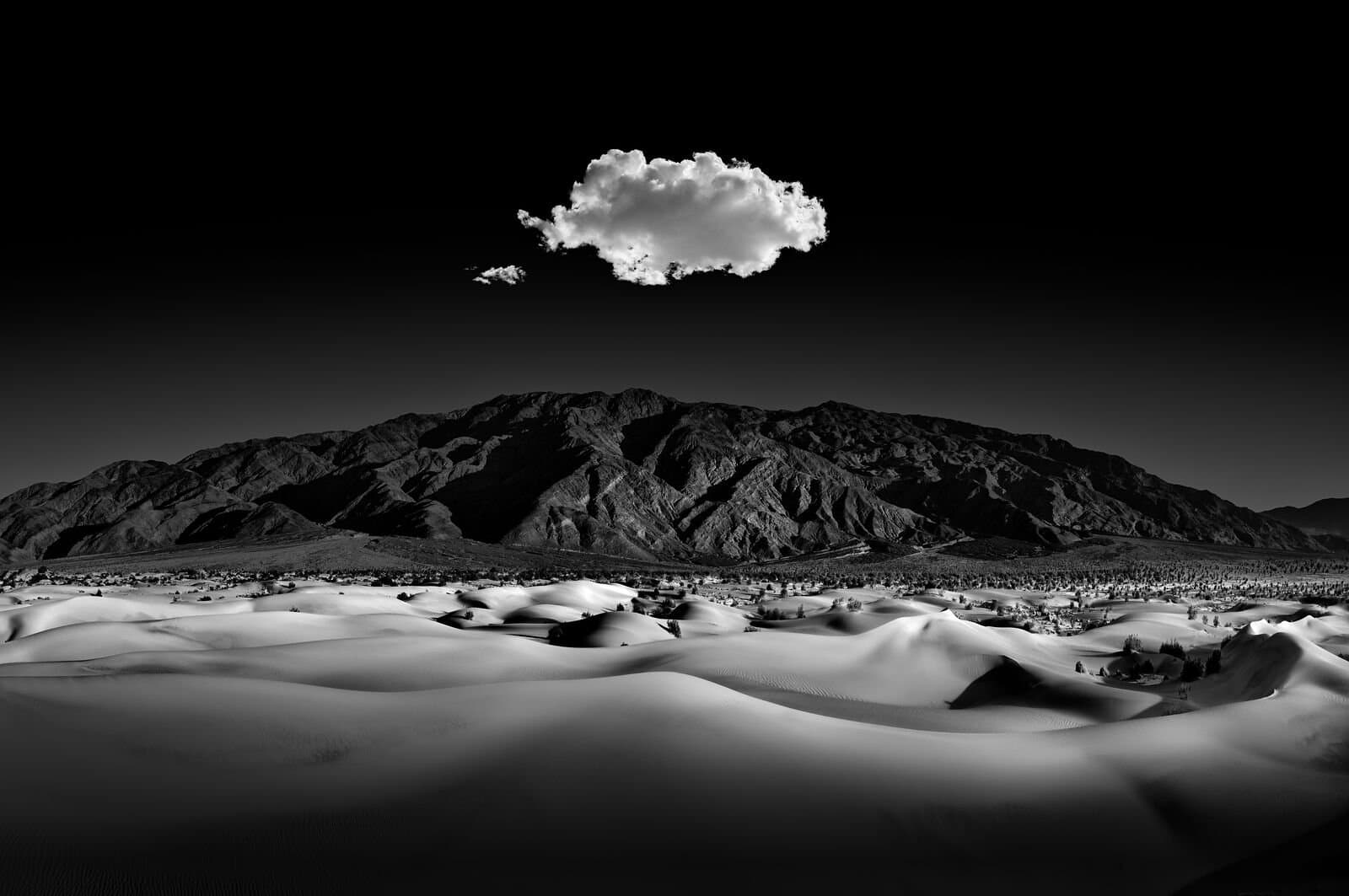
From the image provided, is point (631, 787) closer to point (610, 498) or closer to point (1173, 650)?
point (1173, 650)

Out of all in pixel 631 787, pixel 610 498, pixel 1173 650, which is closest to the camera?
pixel 631 787

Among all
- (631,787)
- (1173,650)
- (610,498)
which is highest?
(610,498)

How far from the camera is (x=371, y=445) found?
188 meters

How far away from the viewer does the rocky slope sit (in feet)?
384

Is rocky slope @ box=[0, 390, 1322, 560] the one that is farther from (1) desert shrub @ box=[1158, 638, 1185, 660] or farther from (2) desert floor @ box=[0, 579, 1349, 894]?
(2) desert floor @ box=[0, 579, 1349, 894]

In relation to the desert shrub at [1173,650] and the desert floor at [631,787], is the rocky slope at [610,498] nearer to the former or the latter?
the desert shrub at [1173,650]

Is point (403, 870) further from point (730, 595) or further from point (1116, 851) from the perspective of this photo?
point (730, 595)

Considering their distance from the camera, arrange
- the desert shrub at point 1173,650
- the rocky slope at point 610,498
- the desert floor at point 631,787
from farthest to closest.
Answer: the rocky slope at point 610,498
the desert shrub at point 1173,650
the desert floor at point 631,787

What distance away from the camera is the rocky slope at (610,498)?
117000 millimetres

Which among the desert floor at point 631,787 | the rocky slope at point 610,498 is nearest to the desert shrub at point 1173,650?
the desert floor at point 631,787

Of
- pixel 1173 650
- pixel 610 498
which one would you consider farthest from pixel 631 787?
pixel 610 498

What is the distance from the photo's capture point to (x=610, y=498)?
419ft

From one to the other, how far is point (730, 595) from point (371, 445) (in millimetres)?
161018

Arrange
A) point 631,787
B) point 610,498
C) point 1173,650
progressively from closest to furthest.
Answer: point 631,787, point 1173,650, point 610,498
